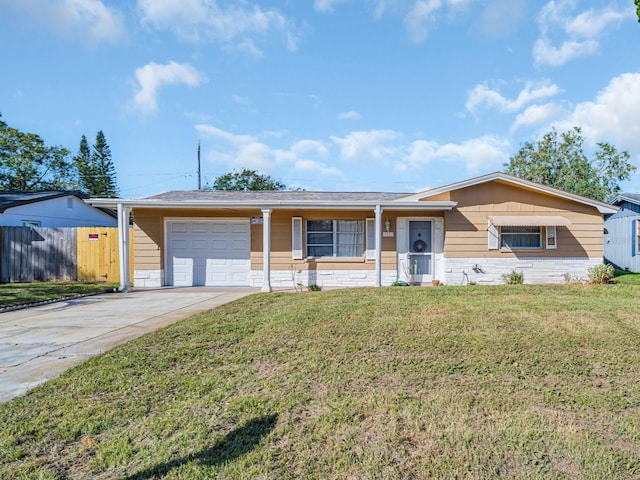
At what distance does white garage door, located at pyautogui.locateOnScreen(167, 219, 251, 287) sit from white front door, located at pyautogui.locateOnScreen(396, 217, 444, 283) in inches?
187

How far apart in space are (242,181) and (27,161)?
57.1ft

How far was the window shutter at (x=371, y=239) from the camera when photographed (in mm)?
11188

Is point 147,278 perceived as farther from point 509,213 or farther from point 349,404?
point 509,213

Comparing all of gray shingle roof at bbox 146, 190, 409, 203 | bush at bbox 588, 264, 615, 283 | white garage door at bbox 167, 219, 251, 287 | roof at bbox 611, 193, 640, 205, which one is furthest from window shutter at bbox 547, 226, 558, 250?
white garage door at bbox 167, 219, 251, 287

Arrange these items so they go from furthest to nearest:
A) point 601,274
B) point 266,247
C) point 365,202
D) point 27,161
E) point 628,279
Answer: point 27,161 → point 628,279 → point 266,247 → point 365,202 → point 601,274

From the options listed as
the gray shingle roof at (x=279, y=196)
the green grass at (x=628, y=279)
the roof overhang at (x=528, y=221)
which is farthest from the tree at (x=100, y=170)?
the green grass at (x=628, y=279)

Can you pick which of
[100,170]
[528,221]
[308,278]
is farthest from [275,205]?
[100,170]

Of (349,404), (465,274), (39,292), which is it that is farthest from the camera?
(465,274)

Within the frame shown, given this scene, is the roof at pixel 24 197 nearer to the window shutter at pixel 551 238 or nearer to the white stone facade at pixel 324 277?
the white stone facade at pixel 324 277

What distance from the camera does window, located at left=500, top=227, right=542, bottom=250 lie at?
36.2 feet

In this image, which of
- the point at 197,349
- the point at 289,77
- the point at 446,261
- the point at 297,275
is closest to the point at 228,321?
the point at 197,349

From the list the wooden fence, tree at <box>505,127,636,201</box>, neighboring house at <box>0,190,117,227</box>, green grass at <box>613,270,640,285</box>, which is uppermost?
tree at <box>505,127,636,201</box>

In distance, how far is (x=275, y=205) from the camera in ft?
34.3

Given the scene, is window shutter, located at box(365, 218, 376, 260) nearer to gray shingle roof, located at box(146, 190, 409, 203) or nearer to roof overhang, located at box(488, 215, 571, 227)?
gray shingle roof, located at box(146, 190, 409, 203)
